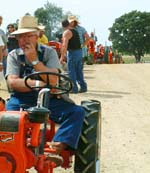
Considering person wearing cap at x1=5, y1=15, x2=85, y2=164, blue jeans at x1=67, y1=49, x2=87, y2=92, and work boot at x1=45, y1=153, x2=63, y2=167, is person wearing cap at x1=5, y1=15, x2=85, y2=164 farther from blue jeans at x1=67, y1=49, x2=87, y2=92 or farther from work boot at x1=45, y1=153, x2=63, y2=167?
blue jeans at x1=67, y1=49, x2=87, y2=92

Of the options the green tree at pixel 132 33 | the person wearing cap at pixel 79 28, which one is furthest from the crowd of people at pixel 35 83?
the green tree at pixel 132 33

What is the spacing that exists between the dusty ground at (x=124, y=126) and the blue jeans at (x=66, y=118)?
1.09 metres

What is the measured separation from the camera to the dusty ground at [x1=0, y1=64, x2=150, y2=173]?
614cm

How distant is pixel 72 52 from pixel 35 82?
6773mm

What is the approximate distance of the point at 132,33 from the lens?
317ft

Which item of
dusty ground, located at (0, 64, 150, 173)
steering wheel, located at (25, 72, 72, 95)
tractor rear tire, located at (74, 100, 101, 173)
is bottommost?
dusty ground, located at (0, 64, 150, 173)

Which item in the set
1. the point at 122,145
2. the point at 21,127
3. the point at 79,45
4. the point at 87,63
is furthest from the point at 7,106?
the point at 87,63

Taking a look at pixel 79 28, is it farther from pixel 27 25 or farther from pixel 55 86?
pixel 55 86

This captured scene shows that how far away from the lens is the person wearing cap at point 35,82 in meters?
4.74

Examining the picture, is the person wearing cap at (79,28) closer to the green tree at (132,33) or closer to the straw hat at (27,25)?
the straw hat at (27,25)

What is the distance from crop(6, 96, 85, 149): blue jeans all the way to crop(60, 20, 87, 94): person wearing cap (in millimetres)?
6154

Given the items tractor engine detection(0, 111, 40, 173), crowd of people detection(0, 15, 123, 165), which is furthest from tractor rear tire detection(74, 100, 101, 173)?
tractor engine detection(0, 111, 40, 173)

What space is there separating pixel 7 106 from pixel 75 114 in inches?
26.3

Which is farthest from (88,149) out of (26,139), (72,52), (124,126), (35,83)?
(72,52)
